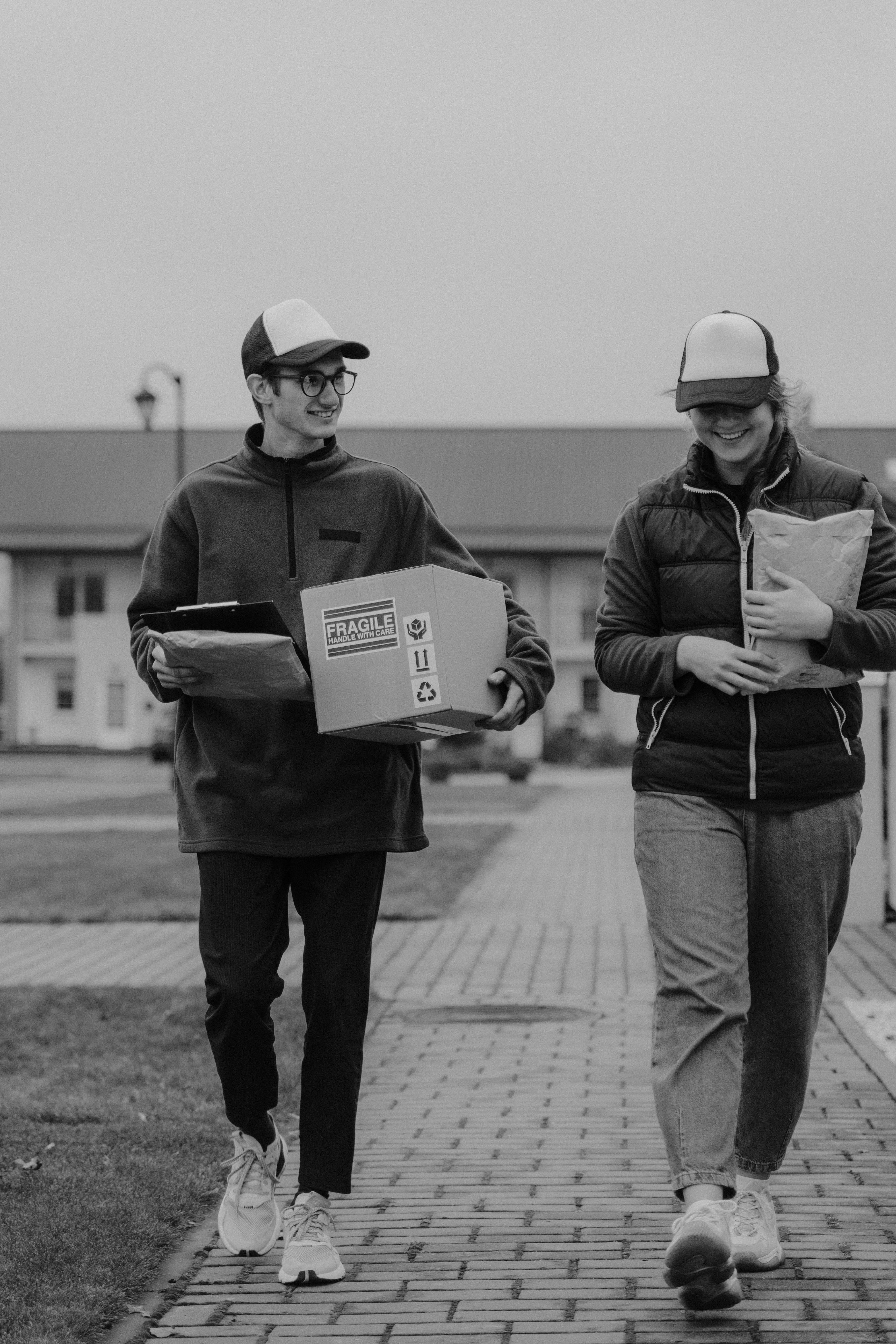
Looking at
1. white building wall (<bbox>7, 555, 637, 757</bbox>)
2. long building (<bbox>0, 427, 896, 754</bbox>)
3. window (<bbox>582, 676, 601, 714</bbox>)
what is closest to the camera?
window (<bbox>582, 676, 601, 714</bbox>)

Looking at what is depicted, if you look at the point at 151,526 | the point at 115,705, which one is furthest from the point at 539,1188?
the point at 115,705

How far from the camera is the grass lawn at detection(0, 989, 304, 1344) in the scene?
13.4 ft

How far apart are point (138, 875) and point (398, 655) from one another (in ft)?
35.9

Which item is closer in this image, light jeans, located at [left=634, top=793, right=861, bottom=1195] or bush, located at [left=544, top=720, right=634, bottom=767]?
light jeans, located at [left=634, top=793, right=861, bottom=1195]

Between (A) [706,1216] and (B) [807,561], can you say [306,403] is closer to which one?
(B) [807,561]

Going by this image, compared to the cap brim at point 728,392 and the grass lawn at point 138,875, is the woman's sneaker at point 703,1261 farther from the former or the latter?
the grass lawn at point 138,875

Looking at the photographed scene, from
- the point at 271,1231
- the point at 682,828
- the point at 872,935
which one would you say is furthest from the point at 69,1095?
the point at 872,935

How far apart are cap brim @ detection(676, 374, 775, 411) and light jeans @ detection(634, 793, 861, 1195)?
32.9 inches

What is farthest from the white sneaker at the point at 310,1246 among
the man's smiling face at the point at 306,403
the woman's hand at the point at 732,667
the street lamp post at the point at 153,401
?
the street lamp post at the point at 153,401

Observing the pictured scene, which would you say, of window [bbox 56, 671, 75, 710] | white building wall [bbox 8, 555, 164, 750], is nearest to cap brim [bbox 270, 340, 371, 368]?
white building wall [bbox 8, 555, 164, 750]

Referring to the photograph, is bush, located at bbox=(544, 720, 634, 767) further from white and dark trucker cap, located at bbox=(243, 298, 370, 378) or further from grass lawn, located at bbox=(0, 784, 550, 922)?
white and dark trucker cap, located at bbox=(243, 298, 370, 378)

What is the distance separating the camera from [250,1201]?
437cm

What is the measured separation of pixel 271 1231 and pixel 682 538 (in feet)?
6.20

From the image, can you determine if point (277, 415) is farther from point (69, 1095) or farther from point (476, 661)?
point (69, 1095)
